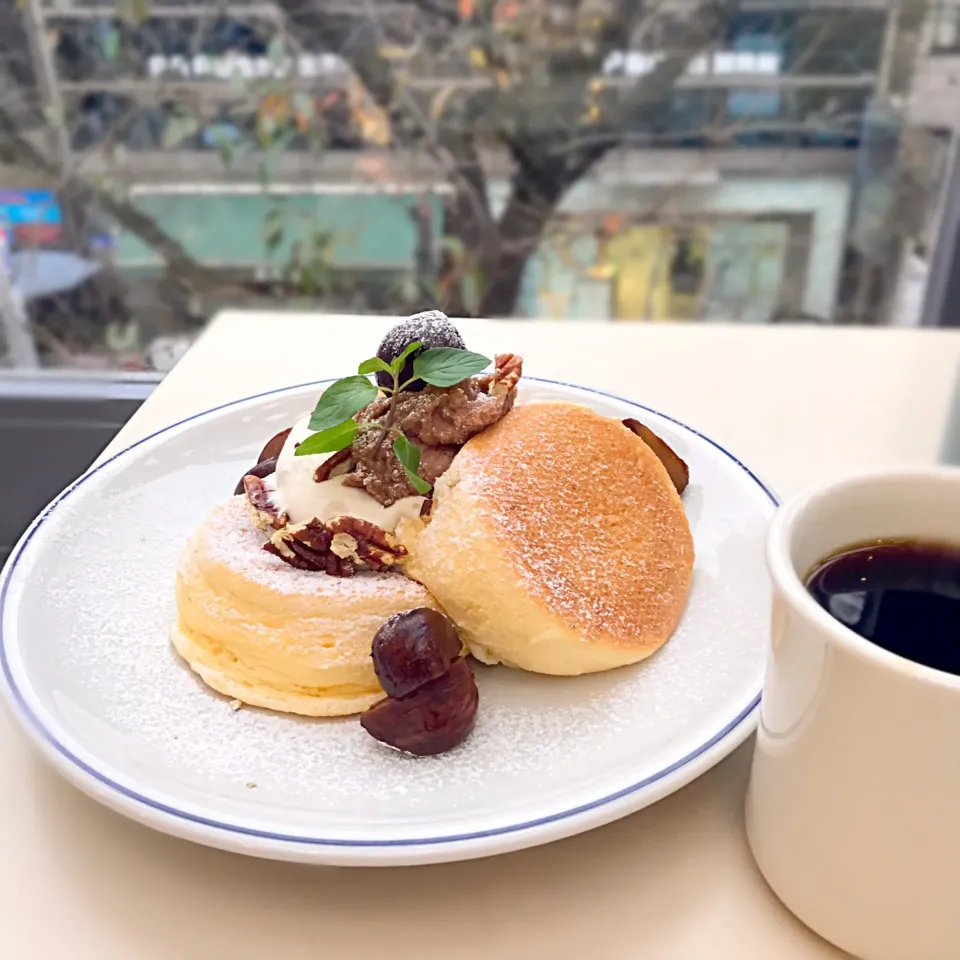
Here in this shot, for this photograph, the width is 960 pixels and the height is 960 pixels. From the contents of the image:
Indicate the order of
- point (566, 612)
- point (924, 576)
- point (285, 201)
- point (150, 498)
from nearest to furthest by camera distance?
point (924, 576) → point (566, 612) → point (150, 498) → point (285, 201)

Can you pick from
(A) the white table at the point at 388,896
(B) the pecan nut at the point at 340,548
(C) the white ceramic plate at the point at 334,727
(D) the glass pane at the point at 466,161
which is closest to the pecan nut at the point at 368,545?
(B) the pecan nut at the point at 340,548

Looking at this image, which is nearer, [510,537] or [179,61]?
[510,537]

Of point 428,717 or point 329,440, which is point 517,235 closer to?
point 329,440

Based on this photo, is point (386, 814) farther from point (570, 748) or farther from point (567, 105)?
point (567, 105)

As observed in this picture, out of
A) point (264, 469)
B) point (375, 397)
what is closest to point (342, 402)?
point (375, 397)

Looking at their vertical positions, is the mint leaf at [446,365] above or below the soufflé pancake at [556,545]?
above

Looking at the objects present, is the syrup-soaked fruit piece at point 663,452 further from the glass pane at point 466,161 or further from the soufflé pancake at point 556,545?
the glass pane at point 466,161

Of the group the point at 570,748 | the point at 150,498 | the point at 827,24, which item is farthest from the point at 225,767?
the point at 827,24
